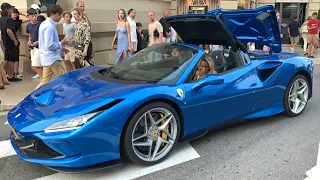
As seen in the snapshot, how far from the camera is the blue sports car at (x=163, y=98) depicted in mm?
2982

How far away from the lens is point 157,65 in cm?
414

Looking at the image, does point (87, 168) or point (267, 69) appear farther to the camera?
point (267, 69)

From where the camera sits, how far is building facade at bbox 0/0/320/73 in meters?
9.48

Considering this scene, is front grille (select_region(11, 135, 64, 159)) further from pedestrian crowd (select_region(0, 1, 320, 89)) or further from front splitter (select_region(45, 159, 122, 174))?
pedestrian crowd (select_region(0, 1, 320, 89))

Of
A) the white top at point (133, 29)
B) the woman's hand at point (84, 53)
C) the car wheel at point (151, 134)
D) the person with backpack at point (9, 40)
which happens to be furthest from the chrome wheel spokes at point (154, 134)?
the person with backpack at point (9, 40)

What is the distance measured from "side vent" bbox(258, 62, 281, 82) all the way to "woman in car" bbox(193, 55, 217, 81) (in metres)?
0.80

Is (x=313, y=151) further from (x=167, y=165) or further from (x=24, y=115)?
(x=24, y=115)

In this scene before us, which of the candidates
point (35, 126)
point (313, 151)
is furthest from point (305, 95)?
point (35, 126)

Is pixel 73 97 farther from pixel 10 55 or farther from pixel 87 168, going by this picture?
pixel 10 55

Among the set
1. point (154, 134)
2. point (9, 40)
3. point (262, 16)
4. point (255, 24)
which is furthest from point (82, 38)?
point (154, 134)

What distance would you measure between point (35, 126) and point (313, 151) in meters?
3.11

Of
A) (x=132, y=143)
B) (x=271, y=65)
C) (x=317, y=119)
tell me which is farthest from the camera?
(x=317, y=119)

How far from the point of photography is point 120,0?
12195 mm

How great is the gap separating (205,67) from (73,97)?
66.3 inches
